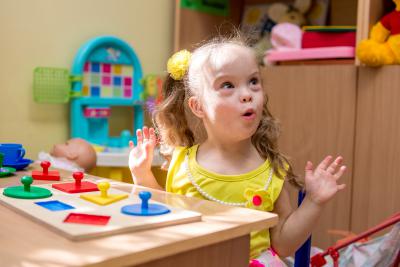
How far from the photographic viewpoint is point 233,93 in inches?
38.5

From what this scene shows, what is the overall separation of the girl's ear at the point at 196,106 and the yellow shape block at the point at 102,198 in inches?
13.4

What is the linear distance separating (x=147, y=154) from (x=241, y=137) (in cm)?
20

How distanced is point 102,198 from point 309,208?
1.29 feet

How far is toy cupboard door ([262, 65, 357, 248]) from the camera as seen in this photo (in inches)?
72.4

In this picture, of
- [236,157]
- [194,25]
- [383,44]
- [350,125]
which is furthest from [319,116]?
[236,157]

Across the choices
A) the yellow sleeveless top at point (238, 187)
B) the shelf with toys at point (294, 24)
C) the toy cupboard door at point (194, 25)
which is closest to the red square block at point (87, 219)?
the yellow sleeveless top at point (238, 187)

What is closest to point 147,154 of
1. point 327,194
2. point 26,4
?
point 327,194

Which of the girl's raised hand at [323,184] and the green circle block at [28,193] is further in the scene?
the girl's raised hand at [323,184]

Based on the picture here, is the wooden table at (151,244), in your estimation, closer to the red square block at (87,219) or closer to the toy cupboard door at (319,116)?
the red square block at (87,219)

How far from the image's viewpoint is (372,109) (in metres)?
1.77

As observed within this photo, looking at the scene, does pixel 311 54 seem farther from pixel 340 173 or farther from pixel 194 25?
pixel 340 173

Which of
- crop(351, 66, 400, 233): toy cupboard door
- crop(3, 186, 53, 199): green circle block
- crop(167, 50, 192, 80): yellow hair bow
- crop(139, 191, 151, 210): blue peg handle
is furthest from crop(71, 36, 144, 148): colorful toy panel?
crop(139, 191, 151, 210): blue peg handle

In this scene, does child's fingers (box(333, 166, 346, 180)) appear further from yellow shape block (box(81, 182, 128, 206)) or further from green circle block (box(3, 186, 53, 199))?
green circle block (box(3, 186, 53, 199))

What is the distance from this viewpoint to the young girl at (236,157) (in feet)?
3.07
